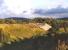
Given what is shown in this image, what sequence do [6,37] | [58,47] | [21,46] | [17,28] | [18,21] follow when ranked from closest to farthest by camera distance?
[58,47] → [21,46] → [6,37] → [17,28] → [18,21]

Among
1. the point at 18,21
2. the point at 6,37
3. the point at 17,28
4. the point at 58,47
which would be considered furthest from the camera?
the point at 18,21

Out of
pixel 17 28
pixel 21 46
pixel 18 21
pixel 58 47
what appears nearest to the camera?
pixel 58 47

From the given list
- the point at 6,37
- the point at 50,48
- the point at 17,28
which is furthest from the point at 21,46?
the point at 17,28

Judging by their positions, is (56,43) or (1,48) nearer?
(56,43)

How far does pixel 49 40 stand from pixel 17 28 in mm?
21751

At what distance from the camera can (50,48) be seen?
28500mm

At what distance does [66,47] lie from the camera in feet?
93.9

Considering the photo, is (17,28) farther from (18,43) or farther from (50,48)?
(50,48)

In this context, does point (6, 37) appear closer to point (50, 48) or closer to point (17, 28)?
point (17, 28)

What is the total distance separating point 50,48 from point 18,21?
3490 centimetres

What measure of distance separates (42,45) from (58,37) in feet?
5.41

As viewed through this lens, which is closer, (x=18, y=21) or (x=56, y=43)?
(x=56, y=43)

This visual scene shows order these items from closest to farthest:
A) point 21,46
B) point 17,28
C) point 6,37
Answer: point 21,46 → point 6,37 → point 17,28

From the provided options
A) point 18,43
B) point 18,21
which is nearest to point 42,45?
point 18,43
